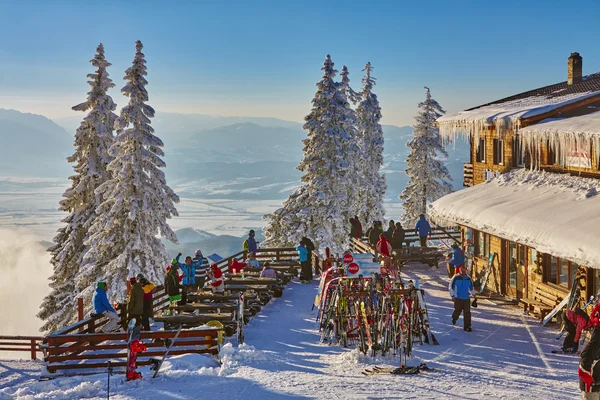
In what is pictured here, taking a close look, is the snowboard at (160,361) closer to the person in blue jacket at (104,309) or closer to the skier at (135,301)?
the skier at (135,301)

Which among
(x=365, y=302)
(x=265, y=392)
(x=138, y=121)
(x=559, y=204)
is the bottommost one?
(x=265, y=392)

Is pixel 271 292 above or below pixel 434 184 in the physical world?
below

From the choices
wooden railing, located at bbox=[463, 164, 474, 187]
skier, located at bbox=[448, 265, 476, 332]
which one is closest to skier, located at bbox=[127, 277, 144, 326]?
skier, located at bbox=[448, 265, 476, 332]

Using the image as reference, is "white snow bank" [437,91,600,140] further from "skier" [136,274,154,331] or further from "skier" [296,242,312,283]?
"skier" [136,274,154,331]

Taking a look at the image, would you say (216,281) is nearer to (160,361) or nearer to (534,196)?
(160,361)

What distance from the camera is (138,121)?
28578 millimetres

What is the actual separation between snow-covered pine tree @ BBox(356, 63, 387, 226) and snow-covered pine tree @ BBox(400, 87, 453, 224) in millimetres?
2415

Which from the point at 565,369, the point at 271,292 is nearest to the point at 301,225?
the point at 271,292

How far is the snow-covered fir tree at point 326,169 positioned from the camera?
37.5 m

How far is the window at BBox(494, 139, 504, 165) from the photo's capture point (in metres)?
24.3

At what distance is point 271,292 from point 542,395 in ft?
41.8

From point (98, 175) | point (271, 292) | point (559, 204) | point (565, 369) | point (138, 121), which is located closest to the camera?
point (565, 369)

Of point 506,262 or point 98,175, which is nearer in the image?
point 506,262

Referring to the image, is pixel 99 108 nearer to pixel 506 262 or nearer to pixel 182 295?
pixel 182 295
